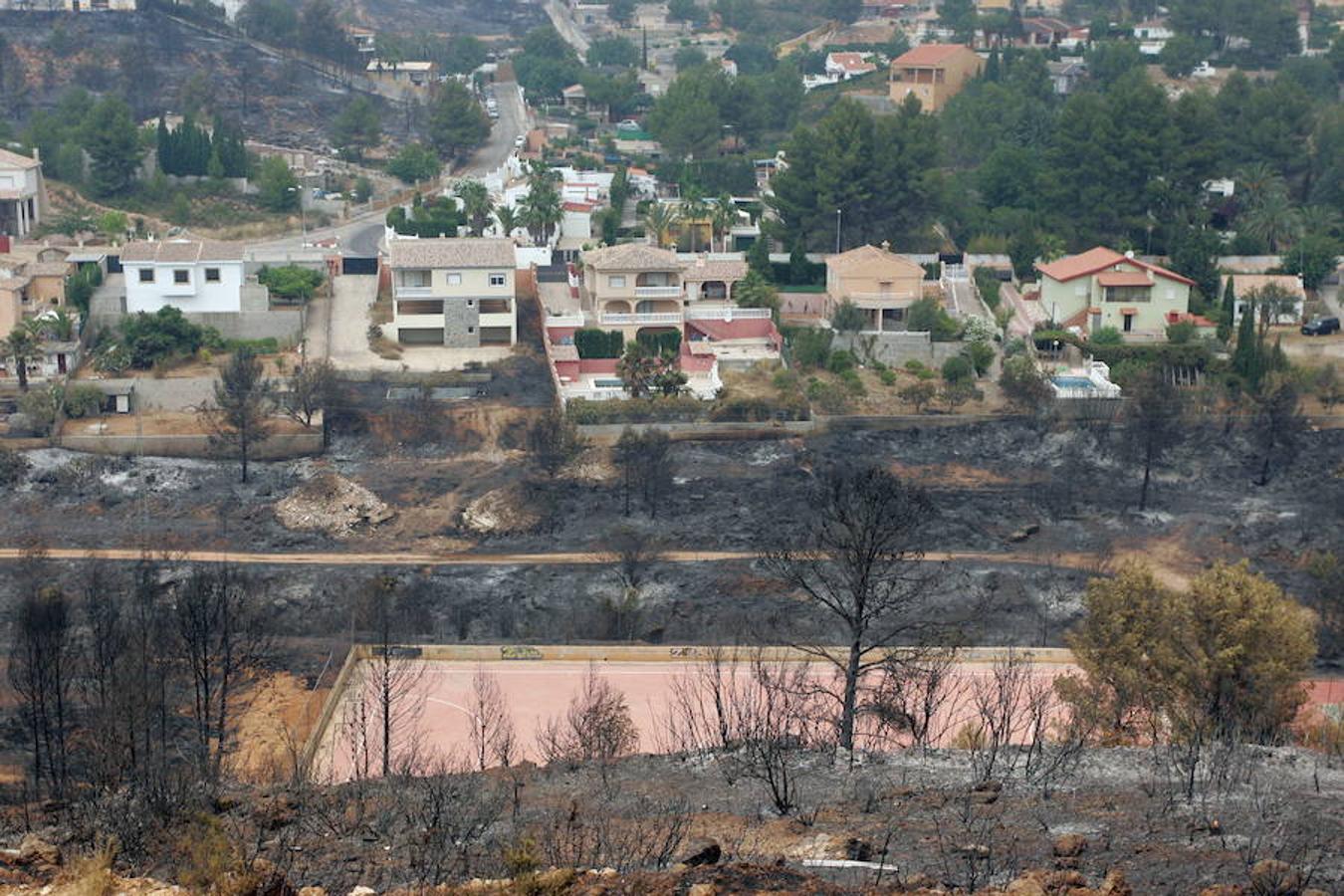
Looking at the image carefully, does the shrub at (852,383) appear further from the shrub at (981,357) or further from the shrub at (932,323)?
the shrub at (932,323)

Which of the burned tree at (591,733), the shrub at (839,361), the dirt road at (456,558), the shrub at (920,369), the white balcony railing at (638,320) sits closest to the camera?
the burned tree at (591,733)

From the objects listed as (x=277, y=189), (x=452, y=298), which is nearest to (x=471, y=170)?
(x=277, y=189)

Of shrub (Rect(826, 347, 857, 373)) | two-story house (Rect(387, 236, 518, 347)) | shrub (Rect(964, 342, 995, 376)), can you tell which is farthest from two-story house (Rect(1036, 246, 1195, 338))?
two-story house (Rect(387, 236, 518, 347))

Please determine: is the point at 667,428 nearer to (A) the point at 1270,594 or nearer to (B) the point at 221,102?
(A) the point at 1270,594

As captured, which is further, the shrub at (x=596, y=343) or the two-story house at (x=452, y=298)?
the two-story house at (x=452, y=298)

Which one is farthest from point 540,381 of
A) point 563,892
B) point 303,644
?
point 563,892

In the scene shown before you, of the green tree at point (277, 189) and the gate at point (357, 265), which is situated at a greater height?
the green tree at point (277, 189)

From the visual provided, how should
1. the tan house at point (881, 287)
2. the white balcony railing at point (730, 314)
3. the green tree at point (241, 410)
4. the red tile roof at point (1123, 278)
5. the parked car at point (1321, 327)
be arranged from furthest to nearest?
the tan house at point (881, 287) < the parked car at point (1321, 327) < the red tile roof at point (1123, 278) < the white balcony railing at point (730, 314) < the green tree at point (241, 410)

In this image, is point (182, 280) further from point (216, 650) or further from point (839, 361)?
point (216, 650)

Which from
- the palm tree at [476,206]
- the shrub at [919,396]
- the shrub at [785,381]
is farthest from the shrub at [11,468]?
the palm tree at [476,206]
